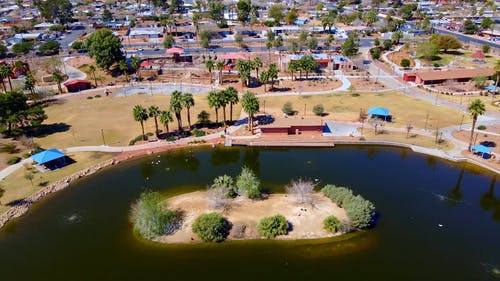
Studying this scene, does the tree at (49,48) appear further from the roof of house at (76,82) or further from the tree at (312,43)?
the tree at (312,43)

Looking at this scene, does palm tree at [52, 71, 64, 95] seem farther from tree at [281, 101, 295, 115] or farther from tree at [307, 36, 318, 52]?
tree at [307, 36, 318, 52]

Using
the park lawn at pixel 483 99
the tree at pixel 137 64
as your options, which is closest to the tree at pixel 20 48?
the tree at pixel 137 64

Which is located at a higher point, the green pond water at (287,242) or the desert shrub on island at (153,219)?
the desert shrub on island at (153,219)

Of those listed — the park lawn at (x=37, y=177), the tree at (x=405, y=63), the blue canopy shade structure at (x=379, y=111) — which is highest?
the tree at (x=405, y=63)

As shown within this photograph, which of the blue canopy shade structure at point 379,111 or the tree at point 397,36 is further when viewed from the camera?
the tree at point 397,36

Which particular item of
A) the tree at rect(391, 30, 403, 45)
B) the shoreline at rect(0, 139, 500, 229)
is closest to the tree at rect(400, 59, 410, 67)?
the tree at rect(391, 30, 403, 45)

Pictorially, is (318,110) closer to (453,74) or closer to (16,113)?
(453,74)

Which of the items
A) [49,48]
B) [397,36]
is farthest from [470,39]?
[49,48]

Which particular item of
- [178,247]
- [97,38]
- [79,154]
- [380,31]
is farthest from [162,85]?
[380,31]
